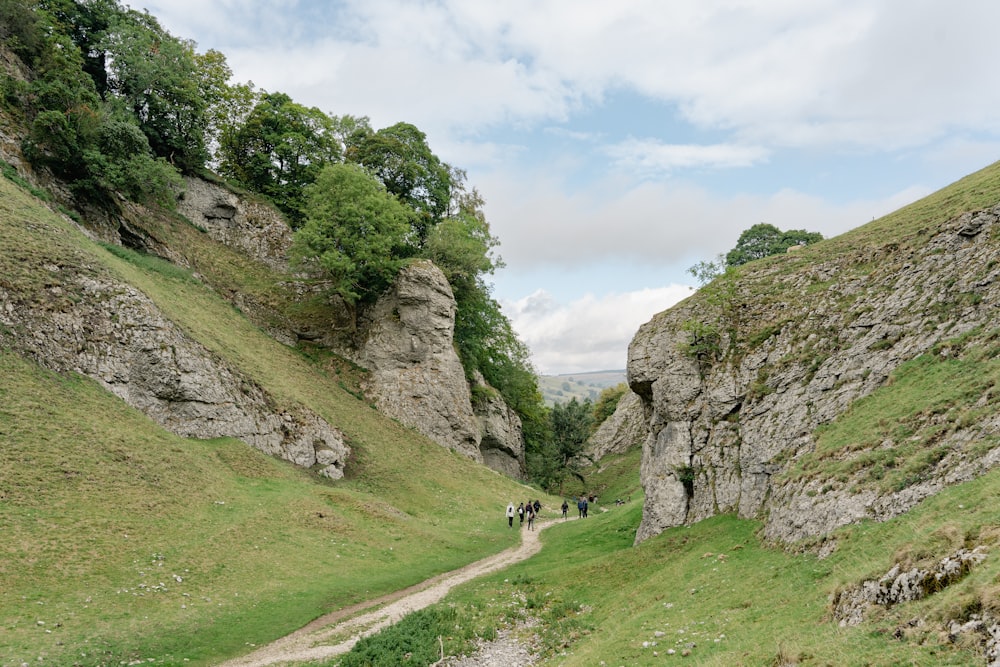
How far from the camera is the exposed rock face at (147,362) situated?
32500 millimetres

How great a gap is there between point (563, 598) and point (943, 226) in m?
24.2

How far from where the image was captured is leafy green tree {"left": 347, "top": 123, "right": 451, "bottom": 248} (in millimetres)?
71750

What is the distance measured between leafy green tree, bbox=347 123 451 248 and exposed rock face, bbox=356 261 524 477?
1271cm

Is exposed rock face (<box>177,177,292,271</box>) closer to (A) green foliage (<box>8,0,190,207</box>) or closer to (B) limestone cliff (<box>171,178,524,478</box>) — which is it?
(B) limestone cliff (<box>171,178,524,478</box>)

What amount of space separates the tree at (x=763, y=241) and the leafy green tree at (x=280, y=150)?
6375 centimetres

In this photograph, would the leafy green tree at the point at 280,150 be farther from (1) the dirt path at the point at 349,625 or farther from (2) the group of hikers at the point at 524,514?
(1) the dirt path at the point at 349,625

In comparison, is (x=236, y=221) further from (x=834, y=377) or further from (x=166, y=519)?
(x=834, y=377)

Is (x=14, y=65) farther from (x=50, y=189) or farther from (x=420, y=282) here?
(x=420, y=282)

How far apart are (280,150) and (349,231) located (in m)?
23.0

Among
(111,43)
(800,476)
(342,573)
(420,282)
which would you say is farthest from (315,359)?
(800,476)

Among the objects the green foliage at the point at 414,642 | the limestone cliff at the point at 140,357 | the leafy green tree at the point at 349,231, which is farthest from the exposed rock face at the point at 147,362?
the green foliage at the point at 414,642

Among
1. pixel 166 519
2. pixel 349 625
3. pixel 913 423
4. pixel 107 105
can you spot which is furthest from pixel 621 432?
pixel 107 105

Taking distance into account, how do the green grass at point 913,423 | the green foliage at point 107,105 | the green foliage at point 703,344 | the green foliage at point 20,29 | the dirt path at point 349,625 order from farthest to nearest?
the green foliage at point 20,29, the green foliage at point 107,105, the green foliage at point 703,344, the dirt path at point 349,625, the green grass at point 913,423

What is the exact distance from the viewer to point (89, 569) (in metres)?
21.8
